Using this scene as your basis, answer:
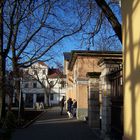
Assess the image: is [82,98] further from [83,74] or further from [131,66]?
[131,66]

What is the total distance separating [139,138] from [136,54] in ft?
5.18

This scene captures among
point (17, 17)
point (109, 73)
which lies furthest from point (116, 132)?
point (17, 17)

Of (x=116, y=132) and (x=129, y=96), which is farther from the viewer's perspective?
(x=116, y=132)

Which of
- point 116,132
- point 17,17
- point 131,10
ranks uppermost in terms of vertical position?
point 17,17

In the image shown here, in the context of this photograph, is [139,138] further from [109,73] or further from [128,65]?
[109,73]

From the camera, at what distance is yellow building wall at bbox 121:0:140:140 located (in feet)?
26.8

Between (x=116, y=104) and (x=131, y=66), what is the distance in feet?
19.6

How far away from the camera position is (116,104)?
47.5 feet

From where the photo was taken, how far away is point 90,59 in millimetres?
41281

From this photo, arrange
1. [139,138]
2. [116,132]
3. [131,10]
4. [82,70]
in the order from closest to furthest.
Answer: [139,138]
[131,10]
[116,132]
[82,70]

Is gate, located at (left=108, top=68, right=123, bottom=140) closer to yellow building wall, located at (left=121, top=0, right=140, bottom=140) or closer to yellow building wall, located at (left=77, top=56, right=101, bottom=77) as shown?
yellow building wall, located at (left=121, top=0, right=140, bottom=140)

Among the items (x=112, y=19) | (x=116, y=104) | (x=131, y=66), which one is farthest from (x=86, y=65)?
(x=131, y=66)

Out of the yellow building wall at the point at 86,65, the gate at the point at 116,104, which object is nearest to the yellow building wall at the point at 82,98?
the yellow building wall at the point at 86,65

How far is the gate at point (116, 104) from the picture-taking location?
13.6 meters
